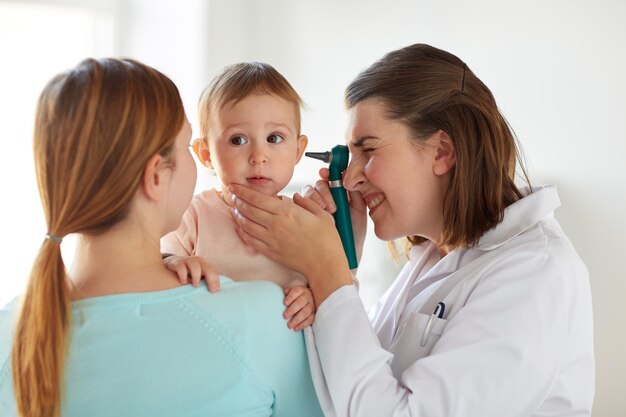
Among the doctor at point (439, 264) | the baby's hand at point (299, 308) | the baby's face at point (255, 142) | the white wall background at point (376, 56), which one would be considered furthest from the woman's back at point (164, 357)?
the white wall background at point (376, 56)

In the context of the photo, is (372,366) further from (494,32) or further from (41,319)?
(494,32)

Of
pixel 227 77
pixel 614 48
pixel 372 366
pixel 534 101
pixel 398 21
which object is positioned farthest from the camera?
pixel 398 21

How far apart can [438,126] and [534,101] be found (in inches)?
44.5

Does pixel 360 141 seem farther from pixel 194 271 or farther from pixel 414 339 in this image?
pixel 194 271

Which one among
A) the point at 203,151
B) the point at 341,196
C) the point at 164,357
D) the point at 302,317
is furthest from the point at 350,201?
the point at 164,357

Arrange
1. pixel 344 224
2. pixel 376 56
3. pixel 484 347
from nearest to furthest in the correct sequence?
pixel 484 347 → pixel 344 224 → pixel 376 56

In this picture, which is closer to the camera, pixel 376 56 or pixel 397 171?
pixel 397 171

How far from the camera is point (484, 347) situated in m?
1.36

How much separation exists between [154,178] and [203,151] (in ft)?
1.94

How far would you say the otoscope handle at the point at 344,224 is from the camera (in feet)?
5.75

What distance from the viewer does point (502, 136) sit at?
1.73m

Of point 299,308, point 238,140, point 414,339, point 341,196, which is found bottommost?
point 414,339

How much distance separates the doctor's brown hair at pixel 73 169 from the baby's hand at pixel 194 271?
0.47ft

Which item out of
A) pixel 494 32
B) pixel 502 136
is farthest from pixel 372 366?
pixel 494 32
